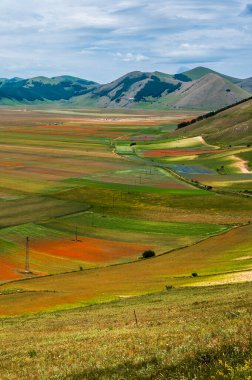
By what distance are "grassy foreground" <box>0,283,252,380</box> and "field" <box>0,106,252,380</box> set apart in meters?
0.08

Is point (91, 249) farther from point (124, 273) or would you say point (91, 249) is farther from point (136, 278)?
point (136, 278)

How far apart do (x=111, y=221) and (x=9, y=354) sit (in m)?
80.1

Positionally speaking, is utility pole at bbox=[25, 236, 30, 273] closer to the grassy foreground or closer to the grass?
the grass

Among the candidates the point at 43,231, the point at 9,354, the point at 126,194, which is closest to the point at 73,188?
the point at 126,194

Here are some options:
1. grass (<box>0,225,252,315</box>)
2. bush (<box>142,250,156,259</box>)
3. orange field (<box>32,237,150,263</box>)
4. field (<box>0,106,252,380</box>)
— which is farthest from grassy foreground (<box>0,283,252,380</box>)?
orange field (<box>32,237,150,263</box>)

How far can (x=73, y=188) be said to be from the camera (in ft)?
473

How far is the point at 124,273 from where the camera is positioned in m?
72.2

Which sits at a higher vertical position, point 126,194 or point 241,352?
point 241,352

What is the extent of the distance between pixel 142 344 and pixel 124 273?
160 ft

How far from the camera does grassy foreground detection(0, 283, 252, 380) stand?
1973cm

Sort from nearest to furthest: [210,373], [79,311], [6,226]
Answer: [210,373] → [79,311] → [6,226]

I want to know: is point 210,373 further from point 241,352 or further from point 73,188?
point 73,188

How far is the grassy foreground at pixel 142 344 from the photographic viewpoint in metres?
19.7

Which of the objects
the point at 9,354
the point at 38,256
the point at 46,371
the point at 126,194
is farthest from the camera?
the point at 126,194
